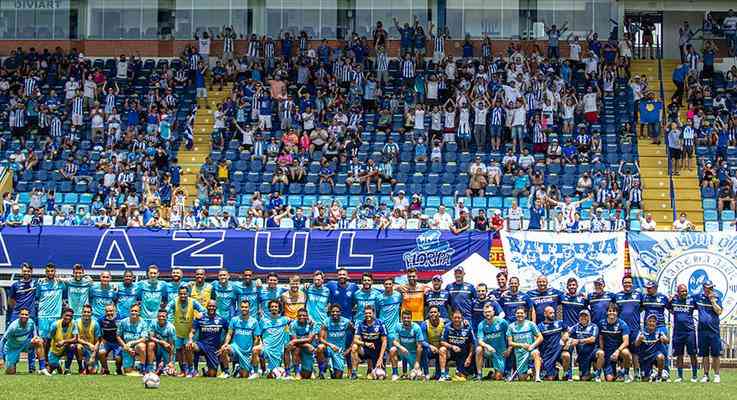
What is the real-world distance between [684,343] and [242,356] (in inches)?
289

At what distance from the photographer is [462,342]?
70.0 ft

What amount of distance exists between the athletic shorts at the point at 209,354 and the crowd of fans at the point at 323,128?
299 inches

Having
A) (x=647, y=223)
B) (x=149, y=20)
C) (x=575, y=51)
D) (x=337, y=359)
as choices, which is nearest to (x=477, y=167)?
(x=647, y=223)

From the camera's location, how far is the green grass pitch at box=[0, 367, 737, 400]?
1792 cm

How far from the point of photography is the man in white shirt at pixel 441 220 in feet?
95.6

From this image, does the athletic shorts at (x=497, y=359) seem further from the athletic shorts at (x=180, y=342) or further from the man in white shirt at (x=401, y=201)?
the man in white shirt at (x=401, y=201)

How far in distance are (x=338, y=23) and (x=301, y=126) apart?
636 cm

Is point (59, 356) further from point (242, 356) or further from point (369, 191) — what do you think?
point (369, 191)

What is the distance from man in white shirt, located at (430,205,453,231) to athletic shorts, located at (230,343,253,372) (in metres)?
8.25

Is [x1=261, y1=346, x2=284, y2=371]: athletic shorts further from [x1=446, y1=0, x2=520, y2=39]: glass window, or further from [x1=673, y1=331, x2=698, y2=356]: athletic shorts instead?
[x1=446, y1=0, x2=520, y2=39]: glass window

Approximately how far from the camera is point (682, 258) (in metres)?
27.1

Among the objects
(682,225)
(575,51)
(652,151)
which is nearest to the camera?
(682,225)

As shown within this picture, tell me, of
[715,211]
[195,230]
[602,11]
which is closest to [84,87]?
[195,230]

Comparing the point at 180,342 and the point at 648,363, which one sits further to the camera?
the point at 180,342
